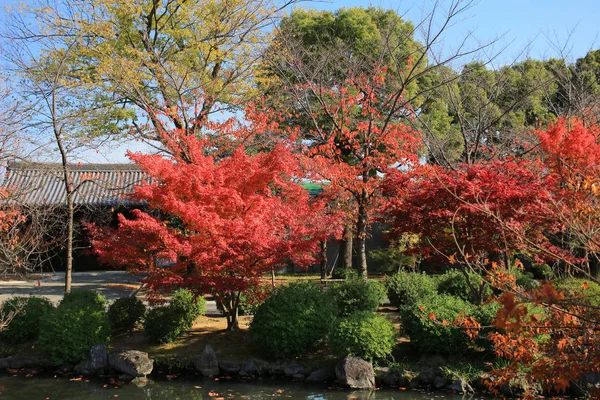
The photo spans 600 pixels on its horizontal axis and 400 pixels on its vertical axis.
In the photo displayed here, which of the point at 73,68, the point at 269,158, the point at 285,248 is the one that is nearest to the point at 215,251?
the point at 285,248

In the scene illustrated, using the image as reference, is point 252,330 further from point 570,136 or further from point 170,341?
point 570,136

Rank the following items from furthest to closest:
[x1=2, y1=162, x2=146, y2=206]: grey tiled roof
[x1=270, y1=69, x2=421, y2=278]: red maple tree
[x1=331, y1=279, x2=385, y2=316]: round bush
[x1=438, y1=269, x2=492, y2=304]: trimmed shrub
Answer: [x1=2, y1=162, x2=146, y2=206]: grey tiled roof → [x1=270, y1=69, x2=421, y2=278]: red maple tree → [x1=438, y1=269, x2=492, y2=304]: trimmed shrub → [x1=331, y1=279, x2=385, y2=316]: round bush

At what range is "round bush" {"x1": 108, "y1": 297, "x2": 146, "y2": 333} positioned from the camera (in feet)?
32.0

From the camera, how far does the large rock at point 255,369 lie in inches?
334

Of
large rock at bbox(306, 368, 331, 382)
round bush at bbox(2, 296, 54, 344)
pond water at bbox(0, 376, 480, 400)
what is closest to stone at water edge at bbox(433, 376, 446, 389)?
pond water at bbox(0, 376, 480, 400)

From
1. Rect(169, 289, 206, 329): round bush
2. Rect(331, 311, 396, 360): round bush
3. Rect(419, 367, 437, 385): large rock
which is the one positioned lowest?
Rect(419, 367, 437, 385): large rock

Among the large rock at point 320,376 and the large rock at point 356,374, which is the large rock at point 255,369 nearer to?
the large rock at point 320,376

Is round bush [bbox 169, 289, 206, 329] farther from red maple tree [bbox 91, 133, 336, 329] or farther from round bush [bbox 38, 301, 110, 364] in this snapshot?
round bush [bbox 38, 301, 110, 364]

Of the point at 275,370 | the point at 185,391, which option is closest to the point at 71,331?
the point at 185,391

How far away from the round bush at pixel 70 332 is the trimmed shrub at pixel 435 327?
493 centimetres

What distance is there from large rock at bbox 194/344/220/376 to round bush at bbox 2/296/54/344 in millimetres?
2833

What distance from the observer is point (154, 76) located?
43.5 ft

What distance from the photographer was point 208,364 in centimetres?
862

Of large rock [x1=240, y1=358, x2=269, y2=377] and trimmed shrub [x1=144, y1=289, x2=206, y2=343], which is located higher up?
trimmed shrub [x1=144, y1=289, x2=206, y2=343]
